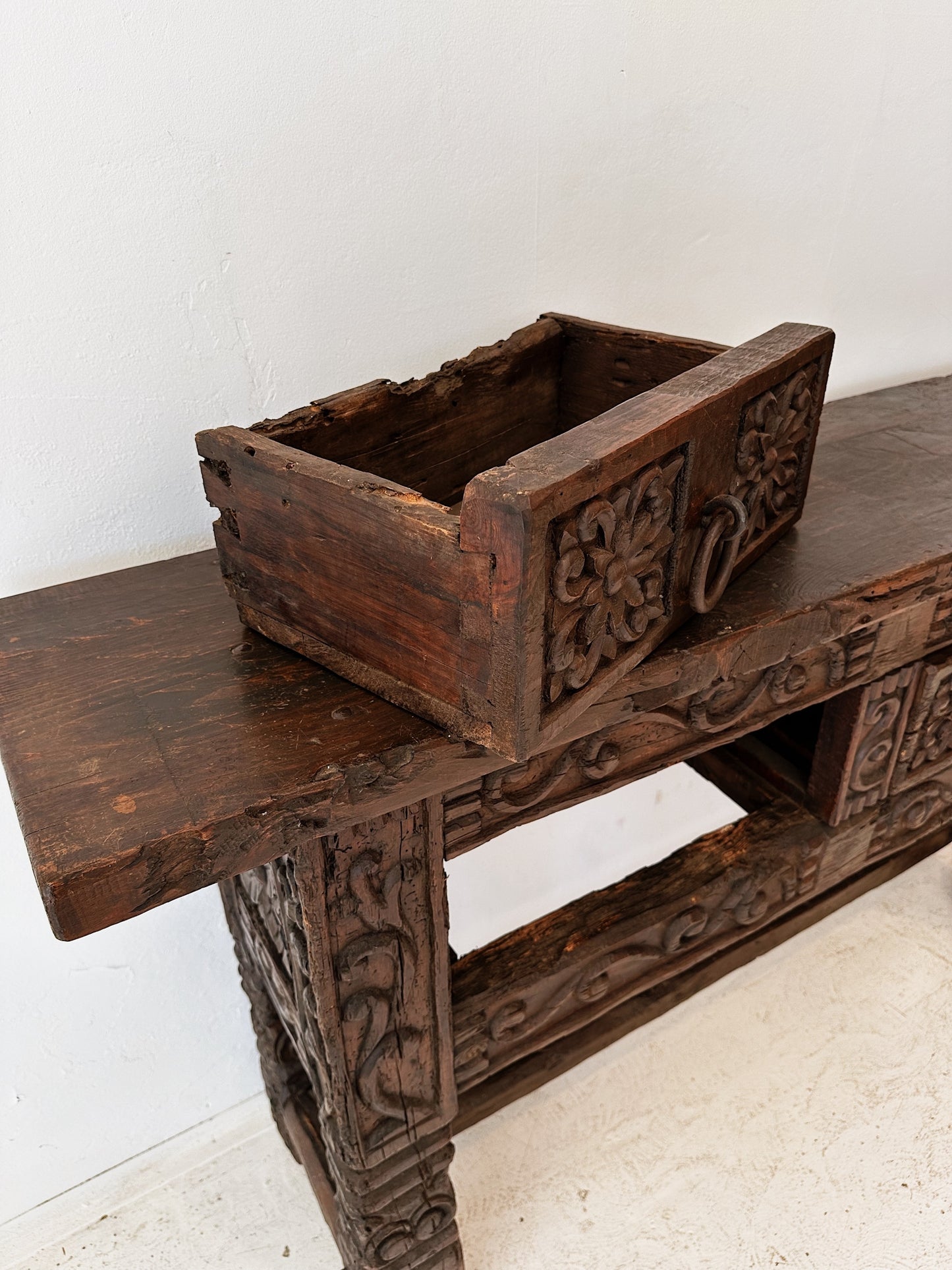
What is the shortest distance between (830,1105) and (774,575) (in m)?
0.90

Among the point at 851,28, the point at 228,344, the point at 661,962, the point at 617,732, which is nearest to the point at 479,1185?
the point at 661,962

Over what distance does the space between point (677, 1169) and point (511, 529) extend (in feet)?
3.63

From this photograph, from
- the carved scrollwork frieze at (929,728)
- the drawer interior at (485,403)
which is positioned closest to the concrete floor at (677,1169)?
the carved scrollwork frieze at (929,728)

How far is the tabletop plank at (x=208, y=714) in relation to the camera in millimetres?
688

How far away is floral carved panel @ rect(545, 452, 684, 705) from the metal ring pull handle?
45 millimetres

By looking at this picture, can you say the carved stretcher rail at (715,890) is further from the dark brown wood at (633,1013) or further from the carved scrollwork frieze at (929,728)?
the dark brown wood at (633,1013)

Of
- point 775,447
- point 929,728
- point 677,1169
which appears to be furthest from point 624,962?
point 775,447

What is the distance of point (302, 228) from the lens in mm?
1088

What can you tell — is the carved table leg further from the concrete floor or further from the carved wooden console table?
the concrete floor

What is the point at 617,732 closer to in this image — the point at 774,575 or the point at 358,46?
the point at 774,575

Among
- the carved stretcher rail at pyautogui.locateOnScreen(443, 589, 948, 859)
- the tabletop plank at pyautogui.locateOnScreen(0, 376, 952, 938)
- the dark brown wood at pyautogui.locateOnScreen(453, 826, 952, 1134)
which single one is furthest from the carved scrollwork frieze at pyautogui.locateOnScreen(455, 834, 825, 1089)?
the tabletop plank at pyautogui.locateOnScreen(0, 376, 952, 938)

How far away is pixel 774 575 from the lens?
Answer: 3.32ft

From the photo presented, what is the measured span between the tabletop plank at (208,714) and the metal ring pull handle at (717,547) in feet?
0.10

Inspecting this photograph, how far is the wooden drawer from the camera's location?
2.31ft
